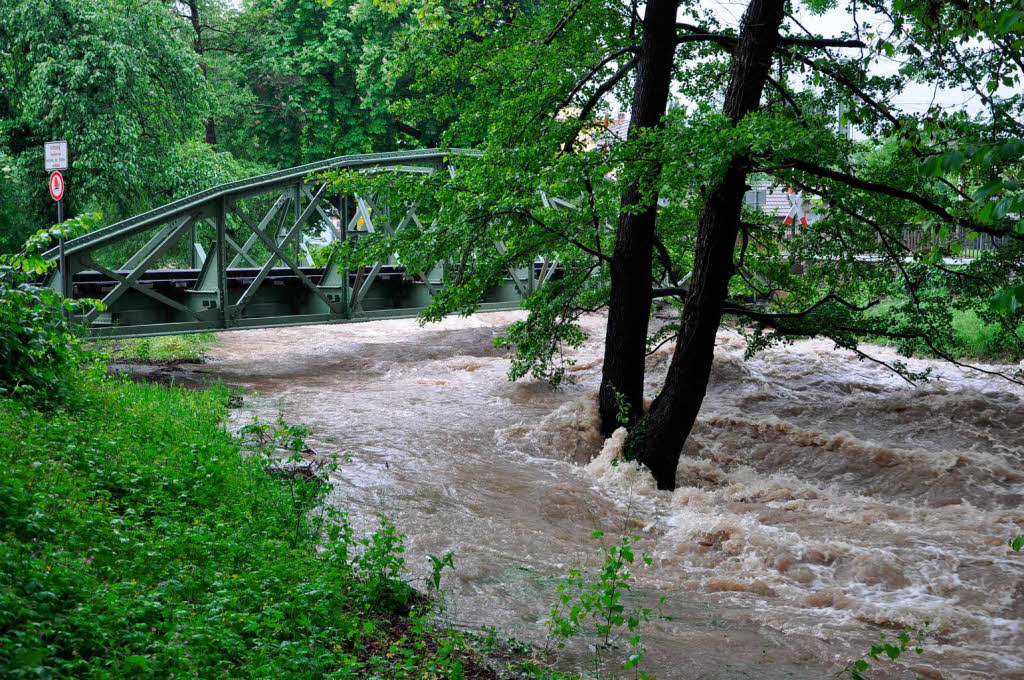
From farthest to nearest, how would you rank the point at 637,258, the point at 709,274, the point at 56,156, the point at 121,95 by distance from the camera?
the point at 121,95 < the point at 56,156 < the point at 637,258 < the point at 709,274

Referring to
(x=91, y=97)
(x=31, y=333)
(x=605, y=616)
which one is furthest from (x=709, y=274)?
(x=91, y=97)

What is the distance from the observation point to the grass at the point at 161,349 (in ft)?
58.6

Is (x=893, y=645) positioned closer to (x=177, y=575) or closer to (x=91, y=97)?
(x=177, y=575)

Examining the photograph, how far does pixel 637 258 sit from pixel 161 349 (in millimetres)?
12232

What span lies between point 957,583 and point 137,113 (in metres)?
21.2

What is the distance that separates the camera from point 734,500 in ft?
31.7

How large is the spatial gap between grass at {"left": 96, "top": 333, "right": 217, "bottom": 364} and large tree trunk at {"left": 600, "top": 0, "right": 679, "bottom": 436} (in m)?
10.00

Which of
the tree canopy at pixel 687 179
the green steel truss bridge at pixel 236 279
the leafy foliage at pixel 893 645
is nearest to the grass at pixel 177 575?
the leafy foliage at pixel 893 645

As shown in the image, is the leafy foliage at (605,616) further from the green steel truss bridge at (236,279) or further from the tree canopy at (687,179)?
the green steel truss bridge at (236,279)

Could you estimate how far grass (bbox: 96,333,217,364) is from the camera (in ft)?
58.6

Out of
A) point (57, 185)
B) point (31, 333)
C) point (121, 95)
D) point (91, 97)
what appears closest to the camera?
point (31, 333)

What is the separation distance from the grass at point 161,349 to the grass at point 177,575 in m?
10.7

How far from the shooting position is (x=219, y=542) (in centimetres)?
545

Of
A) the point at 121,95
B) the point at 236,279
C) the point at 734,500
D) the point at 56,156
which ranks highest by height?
the point at 121,95
